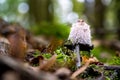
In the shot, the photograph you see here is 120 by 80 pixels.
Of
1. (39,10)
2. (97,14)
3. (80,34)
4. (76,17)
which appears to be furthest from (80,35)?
(76,17)

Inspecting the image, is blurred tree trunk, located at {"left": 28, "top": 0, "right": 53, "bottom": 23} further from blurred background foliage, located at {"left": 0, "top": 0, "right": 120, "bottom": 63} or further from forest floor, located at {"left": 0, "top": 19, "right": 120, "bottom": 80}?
forest floor, located at {"left": 0, "top": 19, "right": 120, "bottom": 80}


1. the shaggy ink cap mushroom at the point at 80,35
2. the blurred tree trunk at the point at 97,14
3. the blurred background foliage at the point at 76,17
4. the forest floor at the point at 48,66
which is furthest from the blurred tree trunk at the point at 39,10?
the shaggy ink cap mushroom at the point at 80,35

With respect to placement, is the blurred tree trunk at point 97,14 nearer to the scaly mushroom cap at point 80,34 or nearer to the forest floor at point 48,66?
the forest floor at point 48,66

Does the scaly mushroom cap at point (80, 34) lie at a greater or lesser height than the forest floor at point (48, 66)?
greater

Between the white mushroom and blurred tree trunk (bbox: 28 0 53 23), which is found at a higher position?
blurred tree trunk (bbox: 28 0 53 23)

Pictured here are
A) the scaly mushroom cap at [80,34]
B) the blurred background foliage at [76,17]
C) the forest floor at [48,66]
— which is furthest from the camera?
the blurred background foliage at [76,17]

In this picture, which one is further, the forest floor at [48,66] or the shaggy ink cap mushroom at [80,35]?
the shaggy ink cap mushroom at [80,35]

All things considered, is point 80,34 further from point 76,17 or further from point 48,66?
point 76,17

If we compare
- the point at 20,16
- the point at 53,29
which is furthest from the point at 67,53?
the point at 20,16

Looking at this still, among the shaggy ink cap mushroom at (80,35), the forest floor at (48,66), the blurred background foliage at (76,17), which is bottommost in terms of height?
the forest floor at (48,66)

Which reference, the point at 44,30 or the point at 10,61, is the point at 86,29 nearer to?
the point at 10,61

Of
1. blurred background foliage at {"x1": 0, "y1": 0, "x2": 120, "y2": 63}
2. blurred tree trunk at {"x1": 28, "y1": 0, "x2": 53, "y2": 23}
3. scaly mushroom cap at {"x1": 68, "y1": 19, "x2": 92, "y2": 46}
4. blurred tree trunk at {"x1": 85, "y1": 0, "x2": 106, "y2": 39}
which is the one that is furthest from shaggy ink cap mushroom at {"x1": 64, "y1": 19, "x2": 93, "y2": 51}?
blurred tree trunk at {"x1": 28, "y1": 0, "x2": 53, "y2": 23}
